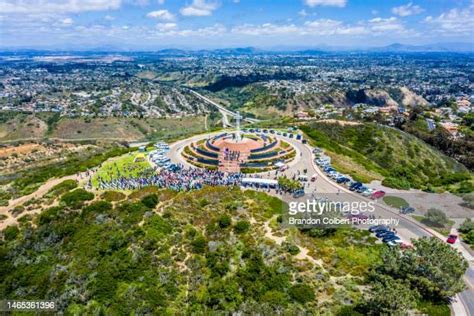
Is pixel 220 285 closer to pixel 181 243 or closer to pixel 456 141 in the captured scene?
pixel 181 243

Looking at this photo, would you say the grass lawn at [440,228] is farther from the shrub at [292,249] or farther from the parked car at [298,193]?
the shrub at [292,249]

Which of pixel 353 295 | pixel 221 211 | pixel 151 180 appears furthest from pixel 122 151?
pixel 353 295

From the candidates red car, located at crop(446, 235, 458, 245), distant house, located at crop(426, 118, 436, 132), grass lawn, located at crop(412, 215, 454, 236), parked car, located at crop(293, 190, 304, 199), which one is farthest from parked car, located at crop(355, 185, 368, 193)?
distant house, located at crop(426, 118, 436, 132)

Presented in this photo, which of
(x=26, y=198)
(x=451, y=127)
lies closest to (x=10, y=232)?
(x=26, y=198)

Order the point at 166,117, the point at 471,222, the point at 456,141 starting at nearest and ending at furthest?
1. the point at 471,222
2. the point at 456,141
3. the point at 166,117

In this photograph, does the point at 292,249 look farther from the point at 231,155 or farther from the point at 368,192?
the point at 231,155

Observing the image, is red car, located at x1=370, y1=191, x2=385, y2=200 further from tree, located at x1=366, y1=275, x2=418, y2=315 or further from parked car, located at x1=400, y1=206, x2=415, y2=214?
tree, located at x1=366, y1=275, x2=418, y2=315
